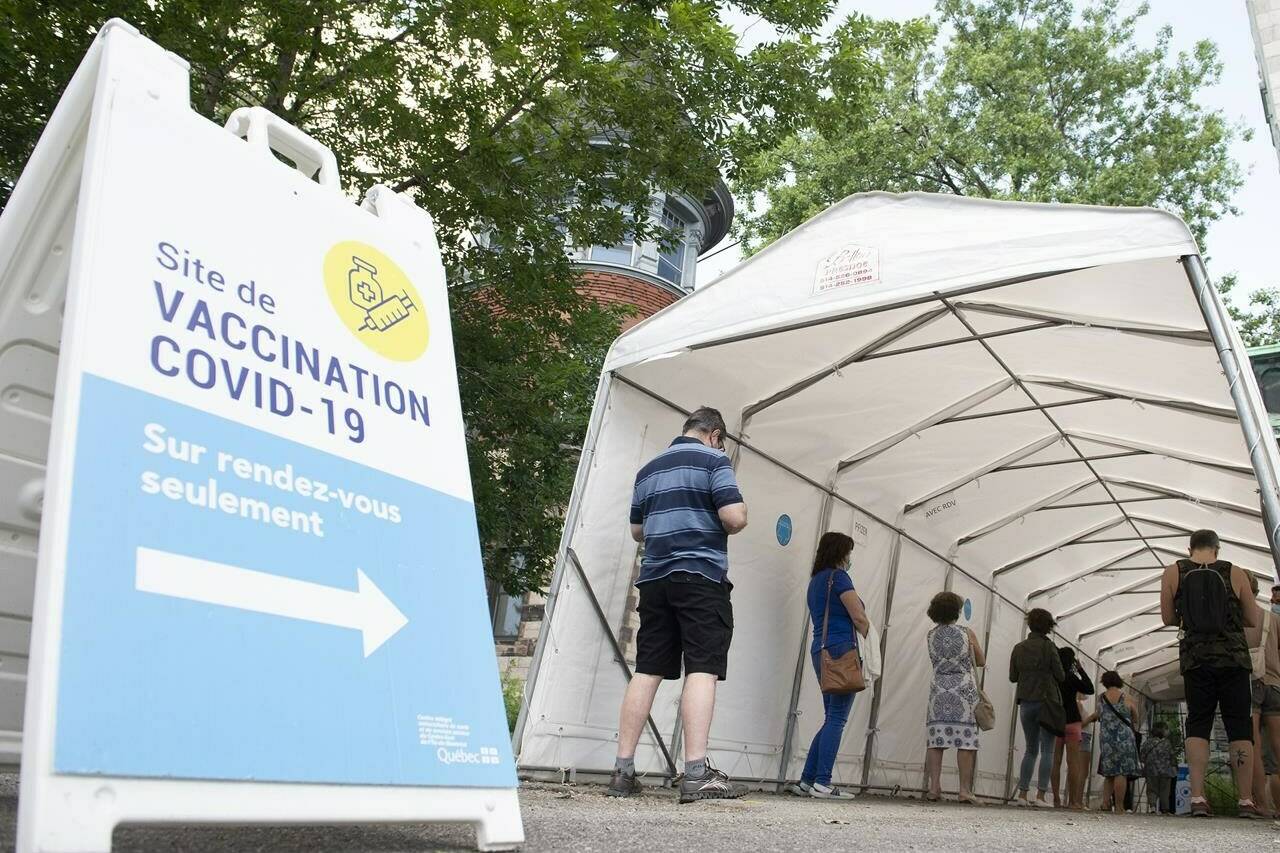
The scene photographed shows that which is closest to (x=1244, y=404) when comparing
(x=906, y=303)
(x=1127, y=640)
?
(x=906, y=303)

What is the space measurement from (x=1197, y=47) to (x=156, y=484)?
28.7 meters

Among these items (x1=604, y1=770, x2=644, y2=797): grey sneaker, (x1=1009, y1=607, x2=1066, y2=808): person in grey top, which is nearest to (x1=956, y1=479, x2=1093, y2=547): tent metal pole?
(x1=1009, y1=607, x2=1066, y2=808): person in grey top

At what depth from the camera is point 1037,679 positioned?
970 cm

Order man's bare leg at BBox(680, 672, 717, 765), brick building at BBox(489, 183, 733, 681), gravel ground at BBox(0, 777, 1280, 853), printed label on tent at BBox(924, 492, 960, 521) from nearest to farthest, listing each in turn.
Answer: gravel ground at BBox(0, 777, 1280, 853) → man's bare leg at BBox(680, 672, 717, 765) → printed label on tent at BBox(924, 492, 960, 521) → brick building at BBox(489, 183, 733, 681)

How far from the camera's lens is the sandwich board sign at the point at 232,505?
6.00 feet

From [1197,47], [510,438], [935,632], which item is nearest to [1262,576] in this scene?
[935,632]

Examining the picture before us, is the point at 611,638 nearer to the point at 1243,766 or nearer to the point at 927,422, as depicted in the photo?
the point at 927,422

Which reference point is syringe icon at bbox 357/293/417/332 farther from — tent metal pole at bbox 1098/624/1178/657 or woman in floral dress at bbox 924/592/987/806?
tent metal pole at bbox 1098/624/1178/657

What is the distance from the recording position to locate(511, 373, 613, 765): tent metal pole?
5664 mm

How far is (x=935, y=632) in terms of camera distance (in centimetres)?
889

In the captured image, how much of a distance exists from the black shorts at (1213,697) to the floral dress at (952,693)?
1961 mm

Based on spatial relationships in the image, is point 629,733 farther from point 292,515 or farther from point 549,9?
→ point 549,9

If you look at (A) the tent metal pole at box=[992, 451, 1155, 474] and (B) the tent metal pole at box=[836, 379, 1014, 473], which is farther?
(A) the tent metal pole at box=[992, 451, 1155, 474]

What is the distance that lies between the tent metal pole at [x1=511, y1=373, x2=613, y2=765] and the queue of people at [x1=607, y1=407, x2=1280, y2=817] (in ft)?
2.21
